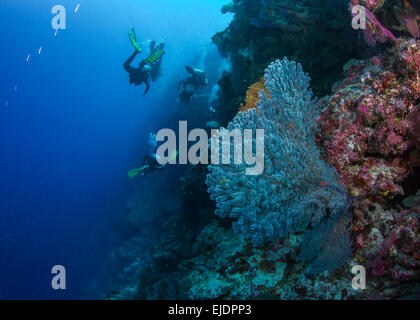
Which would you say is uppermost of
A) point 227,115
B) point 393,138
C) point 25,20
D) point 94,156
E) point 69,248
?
point 25,20

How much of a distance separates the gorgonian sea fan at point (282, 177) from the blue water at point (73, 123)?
15.4 m

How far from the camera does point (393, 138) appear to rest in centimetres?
233

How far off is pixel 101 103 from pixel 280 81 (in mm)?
76530

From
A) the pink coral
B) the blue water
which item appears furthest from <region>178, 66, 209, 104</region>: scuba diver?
the blue water

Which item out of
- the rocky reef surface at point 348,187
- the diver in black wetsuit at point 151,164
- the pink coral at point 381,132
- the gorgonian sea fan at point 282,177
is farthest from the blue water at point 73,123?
the pink coral at point 381,132

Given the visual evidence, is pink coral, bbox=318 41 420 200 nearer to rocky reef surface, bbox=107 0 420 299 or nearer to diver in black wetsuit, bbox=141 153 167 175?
rocky reef surface, bbox=107 0 420 299

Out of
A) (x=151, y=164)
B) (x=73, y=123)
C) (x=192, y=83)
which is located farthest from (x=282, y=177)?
(x=73, y=123)

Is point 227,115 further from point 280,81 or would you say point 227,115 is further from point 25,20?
point 25,20

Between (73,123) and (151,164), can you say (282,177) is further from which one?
(73,123)

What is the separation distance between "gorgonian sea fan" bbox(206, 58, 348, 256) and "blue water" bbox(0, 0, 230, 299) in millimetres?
15443

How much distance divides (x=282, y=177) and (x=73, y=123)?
73305mm

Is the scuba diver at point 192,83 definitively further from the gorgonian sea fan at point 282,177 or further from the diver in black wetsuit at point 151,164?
the gorgonian sea fan at point 282,177

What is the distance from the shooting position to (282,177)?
2.30 m

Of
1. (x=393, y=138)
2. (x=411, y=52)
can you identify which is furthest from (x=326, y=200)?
(x=411, y=52)
